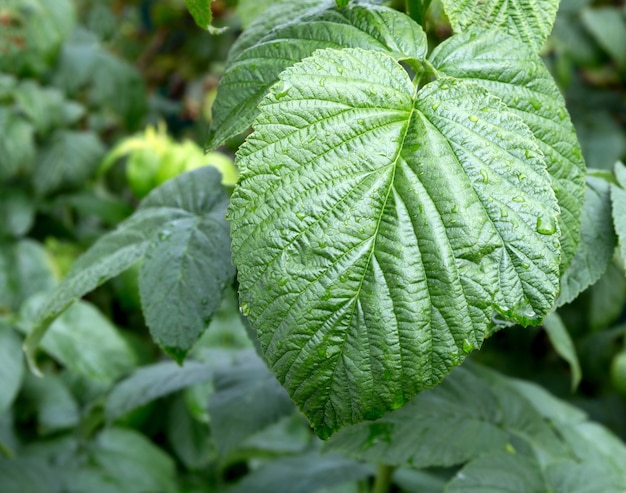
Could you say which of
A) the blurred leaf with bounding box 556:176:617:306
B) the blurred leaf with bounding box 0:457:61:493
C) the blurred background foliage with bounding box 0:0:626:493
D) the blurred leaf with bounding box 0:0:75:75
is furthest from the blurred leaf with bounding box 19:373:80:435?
the blurred leaf with bounding box 556:176:617:306

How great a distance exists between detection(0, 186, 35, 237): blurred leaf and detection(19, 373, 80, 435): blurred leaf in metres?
0.41

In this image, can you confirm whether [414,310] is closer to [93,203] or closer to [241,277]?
[241,277]

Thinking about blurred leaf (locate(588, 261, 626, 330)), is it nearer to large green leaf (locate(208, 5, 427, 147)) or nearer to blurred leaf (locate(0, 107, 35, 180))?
Result: large green leaf (locate(208, 5, 427, 147))

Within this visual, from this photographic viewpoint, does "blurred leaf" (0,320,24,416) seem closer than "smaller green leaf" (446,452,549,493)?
No

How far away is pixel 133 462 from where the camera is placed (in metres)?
1.34

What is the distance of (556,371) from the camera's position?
188 cm

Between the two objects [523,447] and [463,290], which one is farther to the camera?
[523,447]

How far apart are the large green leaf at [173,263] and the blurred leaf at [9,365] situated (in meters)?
0.41

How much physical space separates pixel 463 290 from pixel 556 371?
1.49m

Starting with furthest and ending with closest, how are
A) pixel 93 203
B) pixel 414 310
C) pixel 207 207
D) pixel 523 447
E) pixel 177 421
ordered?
pixel 93 203 → pixel 177 421 → pixel 523 447 → pixel 207 207 → pixel 414 310

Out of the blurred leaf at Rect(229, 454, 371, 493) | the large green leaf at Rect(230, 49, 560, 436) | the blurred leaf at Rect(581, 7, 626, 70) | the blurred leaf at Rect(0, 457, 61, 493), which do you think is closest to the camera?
the large green leaf at Rect(230, 49, 560, 436)

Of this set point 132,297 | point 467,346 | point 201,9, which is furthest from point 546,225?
point 132,297

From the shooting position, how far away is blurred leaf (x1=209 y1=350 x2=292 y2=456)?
950mm

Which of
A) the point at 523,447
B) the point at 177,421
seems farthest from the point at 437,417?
the point at 177,421
